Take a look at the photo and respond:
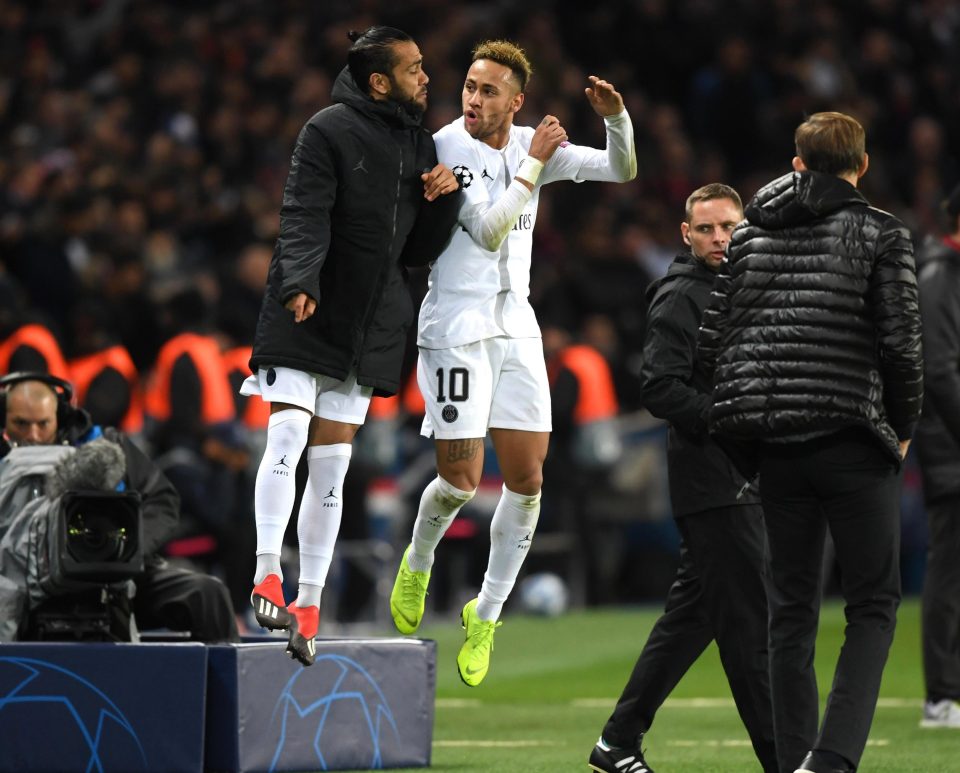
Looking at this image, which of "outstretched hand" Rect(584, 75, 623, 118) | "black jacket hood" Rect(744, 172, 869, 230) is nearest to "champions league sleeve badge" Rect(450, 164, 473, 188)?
"outstretched hand" Rect(584, 75, 623, 118)

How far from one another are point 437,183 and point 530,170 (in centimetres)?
35

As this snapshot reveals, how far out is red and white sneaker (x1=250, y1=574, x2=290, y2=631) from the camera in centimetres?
675

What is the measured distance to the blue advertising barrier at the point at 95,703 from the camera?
24.1 ft

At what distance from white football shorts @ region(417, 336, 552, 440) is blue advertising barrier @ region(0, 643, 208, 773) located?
1296mm

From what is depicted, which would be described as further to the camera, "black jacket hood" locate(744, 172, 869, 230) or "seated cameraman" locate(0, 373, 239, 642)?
"seated cameraman" locate(0, 373, 239, 642)

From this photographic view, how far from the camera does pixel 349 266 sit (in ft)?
23.1

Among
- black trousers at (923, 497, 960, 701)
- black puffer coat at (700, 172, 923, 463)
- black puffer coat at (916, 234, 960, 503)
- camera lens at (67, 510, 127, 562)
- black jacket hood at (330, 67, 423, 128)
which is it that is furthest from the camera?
black trousers at (923, 497, 960, 701)

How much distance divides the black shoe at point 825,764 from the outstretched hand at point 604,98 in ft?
8.13

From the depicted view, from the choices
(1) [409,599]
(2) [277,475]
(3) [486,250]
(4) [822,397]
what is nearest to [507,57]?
(3) [486,250]

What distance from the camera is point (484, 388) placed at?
7.33 m

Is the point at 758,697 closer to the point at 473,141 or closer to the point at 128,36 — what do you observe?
the point at 473,141

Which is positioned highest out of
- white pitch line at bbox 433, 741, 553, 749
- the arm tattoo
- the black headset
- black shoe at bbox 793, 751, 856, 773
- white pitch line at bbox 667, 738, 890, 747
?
the black headset

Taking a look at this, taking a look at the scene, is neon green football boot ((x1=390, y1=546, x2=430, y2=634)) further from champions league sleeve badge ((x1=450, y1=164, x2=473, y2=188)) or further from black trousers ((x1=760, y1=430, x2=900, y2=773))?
black trousers ((x1=760, y1=430, x2=900, y2=773))

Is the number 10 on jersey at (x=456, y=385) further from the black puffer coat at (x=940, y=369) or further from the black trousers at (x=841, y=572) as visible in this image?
the black puffer coat at (x=940, y=369)
